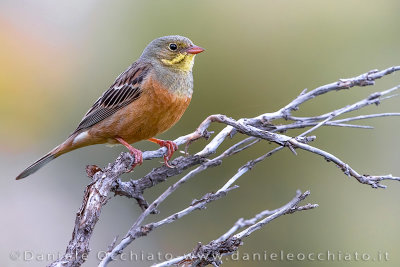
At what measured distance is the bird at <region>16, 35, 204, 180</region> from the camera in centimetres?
525

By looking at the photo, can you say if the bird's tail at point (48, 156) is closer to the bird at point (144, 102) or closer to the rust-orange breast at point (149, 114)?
the bird at point (144, 102)

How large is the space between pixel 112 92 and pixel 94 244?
8.03 ft

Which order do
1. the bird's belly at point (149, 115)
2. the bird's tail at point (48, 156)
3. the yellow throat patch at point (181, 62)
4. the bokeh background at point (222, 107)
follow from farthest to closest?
the bokeh background at point (222, 107) < the yellow throat patch at point (181, 62) < the bird's tail at point (48, 156) < the bird's belly at point (149, 115)

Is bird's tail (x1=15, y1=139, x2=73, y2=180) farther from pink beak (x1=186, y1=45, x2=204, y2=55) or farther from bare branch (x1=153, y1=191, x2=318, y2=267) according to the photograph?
bare branch (x1=153, y1=191, x2=318, y2=267)

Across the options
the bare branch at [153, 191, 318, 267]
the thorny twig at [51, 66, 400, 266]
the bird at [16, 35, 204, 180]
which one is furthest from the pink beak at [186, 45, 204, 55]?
the bare branch at [153, 191, 318, 267]

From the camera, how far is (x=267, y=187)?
23.8 feet

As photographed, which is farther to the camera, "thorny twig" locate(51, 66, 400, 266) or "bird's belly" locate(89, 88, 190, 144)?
"bird's belly" locate(89, 88, 190, 144)

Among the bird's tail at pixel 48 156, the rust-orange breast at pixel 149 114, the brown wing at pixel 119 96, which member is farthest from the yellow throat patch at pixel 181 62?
the bird's tail at pixel 48 156

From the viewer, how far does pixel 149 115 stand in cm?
521

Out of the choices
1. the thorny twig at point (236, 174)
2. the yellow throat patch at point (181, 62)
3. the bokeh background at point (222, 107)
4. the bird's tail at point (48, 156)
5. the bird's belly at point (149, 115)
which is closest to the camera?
the thorny twig at point (236, 174)

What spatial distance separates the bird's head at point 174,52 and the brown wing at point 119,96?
0.19 meters

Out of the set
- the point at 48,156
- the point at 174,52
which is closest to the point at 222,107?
the point at 174,52

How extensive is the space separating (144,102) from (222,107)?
2330 mm

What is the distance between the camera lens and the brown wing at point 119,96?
5449 mm
